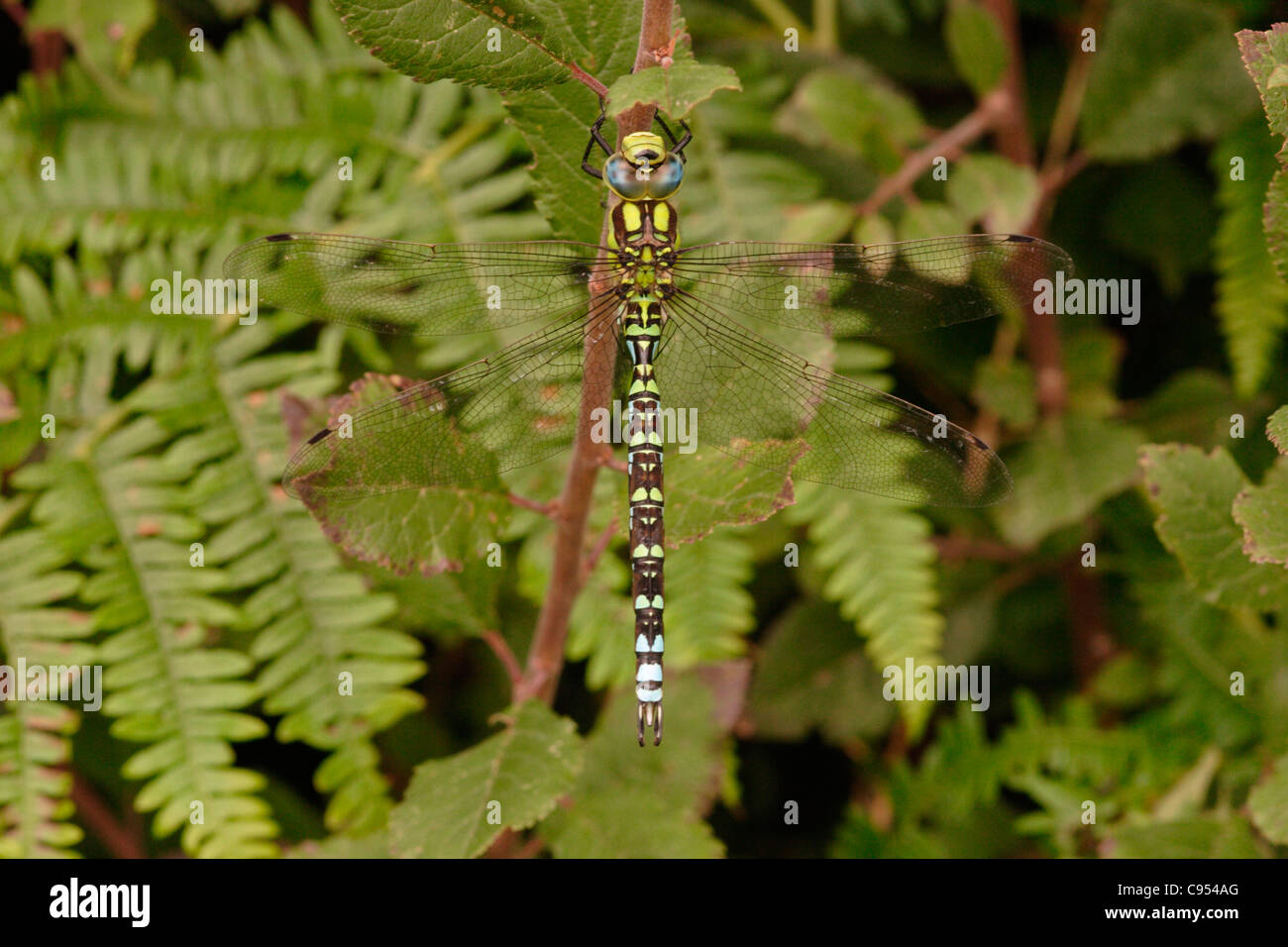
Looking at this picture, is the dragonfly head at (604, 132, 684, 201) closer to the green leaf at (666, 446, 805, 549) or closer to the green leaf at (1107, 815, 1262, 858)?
the green leaf at (666, 446, 805, 549)

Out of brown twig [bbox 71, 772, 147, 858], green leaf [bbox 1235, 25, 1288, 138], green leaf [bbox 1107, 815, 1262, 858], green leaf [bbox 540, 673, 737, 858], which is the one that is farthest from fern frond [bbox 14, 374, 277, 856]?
green leaf [bbox 1235, 25, 1288, 138]

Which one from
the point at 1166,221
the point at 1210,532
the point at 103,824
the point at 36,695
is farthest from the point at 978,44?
the point at 103,824

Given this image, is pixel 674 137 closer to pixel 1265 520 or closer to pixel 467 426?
pixel 467 426


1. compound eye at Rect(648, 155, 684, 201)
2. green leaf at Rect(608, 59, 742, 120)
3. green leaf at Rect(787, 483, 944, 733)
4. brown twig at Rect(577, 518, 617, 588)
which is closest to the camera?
green leaf at Rect(608, 59, 742, 120)

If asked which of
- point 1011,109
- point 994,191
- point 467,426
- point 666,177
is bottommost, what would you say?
point 467,426

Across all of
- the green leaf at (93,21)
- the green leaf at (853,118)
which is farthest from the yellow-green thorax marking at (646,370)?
the green leaf at (93,21)
